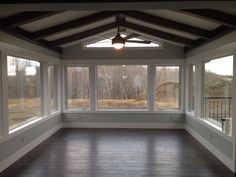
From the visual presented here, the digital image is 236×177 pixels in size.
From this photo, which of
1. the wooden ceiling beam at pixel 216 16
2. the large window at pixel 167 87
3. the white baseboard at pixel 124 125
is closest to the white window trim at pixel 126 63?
the large window at pixel 167 87

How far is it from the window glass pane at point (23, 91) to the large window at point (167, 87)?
3663mm

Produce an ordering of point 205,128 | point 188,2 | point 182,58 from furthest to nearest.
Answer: point 182,58
point 205,128
point 188,2

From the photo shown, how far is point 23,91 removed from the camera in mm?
5090

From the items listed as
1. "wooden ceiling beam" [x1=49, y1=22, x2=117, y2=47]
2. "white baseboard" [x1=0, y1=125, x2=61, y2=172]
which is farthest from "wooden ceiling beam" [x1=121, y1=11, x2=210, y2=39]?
"white baseboard" [x1=0, y1=125, x2=61, y2=172]

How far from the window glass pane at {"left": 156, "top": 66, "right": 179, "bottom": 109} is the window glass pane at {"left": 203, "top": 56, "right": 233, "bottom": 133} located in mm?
1680

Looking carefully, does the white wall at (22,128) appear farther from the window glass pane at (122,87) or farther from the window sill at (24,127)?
the window glass pane at (122,87)

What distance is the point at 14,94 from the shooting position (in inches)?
183

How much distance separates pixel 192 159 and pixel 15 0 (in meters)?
4.02

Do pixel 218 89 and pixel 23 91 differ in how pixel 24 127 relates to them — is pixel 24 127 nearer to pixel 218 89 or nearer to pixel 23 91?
pixel 23 91

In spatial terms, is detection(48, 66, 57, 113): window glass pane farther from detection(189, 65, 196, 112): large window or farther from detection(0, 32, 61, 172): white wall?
detection(189, 65, 196, 112): large window

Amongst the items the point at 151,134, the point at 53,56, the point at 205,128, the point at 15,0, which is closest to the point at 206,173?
the point at 205,128

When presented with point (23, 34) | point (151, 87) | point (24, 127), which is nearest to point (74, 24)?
point (23, 34)

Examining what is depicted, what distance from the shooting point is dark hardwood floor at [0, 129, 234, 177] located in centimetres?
381

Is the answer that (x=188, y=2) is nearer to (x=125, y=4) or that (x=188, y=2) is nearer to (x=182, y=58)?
(x=125, y=4)
